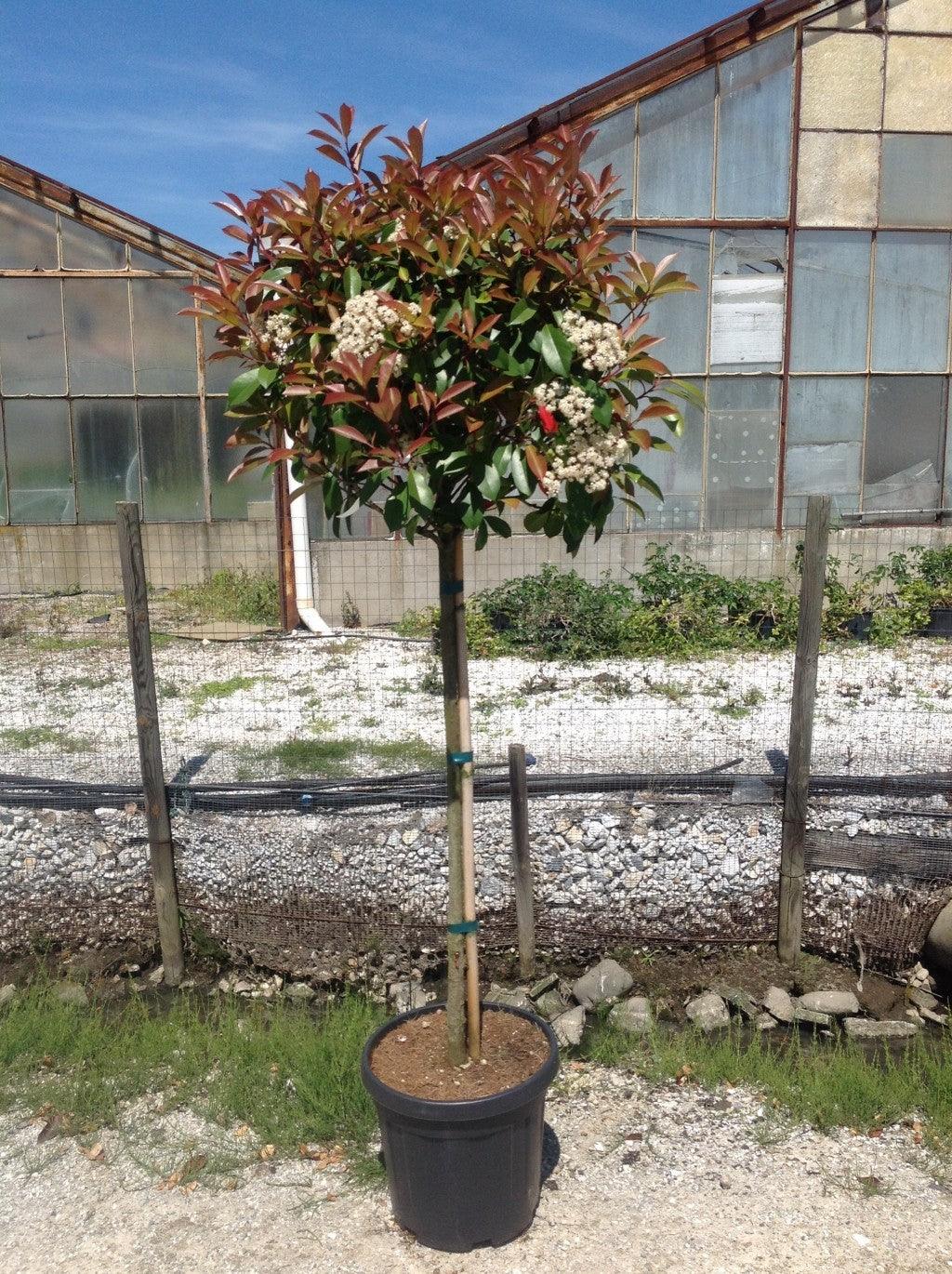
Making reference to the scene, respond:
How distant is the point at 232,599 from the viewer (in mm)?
11898

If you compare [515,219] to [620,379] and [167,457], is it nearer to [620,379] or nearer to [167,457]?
[620,379]

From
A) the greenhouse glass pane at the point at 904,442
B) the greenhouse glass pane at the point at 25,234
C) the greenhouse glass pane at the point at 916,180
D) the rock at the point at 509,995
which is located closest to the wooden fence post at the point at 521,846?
the rock at the point at 509,995

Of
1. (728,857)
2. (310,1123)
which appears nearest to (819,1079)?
(728,857)

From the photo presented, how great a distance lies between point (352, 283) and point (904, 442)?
1127 cm

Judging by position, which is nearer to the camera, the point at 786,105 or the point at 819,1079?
the point at 819,1079

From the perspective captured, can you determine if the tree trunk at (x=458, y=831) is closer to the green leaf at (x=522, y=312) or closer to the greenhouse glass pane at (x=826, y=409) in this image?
the green leaf at (x=522, y=312)

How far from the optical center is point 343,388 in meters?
2.50

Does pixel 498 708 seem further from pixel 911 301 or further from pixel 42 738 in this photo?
pixel 911 301

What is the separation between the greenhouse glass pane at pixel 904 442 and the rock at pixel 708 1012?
363 inches

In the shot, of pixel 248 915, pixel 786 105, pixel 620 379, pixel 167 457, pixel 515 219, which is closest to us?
pixel 515 219

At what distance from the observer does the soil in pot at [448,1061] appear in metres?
3.01

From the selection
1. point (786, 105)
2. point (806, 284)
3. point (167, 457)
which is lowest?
point (167, 457)

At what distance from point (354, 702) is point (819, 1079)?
4935mm

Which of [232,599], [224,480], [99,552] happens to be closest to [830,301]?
[224,480]
